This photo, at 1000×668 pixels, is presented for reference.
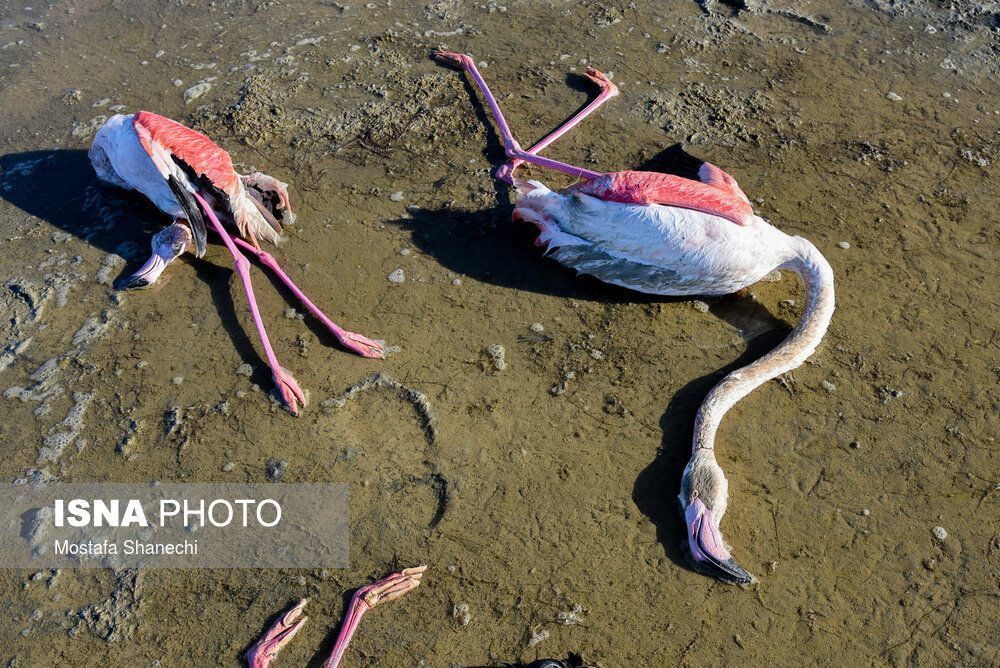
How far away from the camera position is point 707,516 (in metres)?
3.42

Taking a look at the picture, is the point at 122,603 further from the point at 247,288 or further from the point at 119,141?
the point at 119,141

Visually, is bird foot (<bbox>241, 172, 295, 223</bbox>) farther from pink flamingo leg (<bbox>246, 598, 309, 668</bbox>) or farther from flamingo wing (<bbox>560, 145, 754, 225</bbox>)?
pink flamingo leg (<bbox>246, 598, 309, 668</bbox>)

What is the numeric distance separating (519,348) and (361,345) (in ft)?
3.13

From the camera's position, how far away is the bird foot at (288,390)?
389 centimetres

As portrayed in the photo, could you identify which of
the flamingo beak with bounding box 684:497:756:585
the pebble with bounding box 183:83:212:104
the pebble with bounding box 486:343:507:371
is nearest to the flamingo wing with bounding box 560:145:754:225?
the pebble with bounding box 486:343:507:371

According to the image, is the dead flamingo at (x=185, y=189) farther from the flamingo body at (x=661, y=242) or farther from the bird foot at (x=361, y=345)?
the flamingo body at (x=661, y=242)

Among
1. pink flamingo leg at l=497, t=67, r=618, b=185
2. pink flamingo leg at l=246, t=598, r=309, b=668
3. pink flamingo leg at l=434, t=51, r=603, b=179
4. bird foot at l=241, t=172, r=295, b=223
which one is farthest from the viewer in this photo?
pink flamingo leg at l=497, t=67, r=618, b=185

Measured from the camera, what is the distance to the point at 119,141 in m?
4.58

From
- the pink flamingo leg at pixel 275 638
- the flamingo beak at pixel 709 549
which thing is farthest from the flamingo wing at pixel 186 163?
the flamingo beak at pixel 709 549

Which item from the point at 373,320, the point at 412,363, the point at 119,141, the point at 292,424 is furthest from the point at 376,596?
the point at 119,141

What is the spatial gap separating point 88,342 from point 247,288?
1.05 meters

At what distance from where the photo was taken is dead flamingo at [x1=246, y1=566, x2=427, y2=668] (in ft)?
10.2

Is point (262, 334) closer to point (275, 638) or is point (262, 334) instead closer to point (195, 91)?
point (275, 638)

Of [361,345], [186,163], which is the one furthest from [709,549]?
[186,163]
